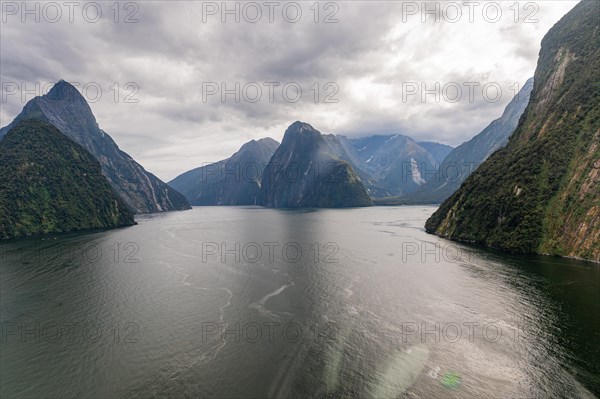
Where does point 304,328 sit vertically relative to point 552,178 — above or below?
below

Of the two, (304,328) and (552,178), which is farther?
(552,178)

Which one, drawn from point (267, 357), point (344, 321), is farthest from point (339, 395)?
point (344, 321)

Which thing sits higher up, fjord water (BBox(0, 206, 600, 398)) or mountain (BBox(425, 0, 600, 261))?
mountain (BBox(425, 0, 600, 261))

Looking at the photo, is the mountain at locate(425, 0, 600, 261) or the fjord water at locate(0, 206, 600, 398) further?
the mountain at locate(425, 0, 600, 261)

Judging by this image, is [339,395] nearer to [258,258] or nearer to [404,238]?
[258,258]
